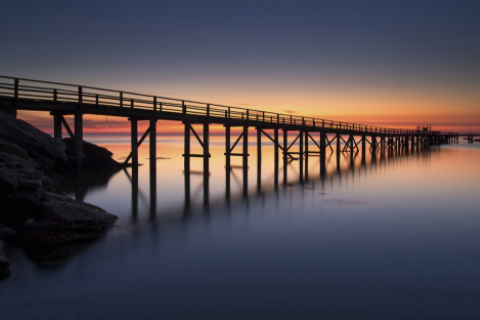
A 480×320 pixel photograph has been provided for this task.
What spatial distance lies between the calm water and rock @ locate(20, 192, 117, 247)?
432 mm

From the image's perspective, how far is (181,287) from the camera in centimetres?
582

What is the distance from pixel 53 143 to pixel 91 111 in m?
4.09

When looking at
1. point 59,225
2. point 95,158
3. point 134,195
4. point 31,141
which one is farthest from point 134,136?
point 59,225

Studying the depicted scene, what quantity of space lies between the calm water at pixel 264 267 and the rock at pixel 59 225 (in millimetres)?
432

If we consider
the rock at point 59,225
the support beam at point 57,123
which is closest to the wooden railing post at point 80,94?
the support beam at point 57,123

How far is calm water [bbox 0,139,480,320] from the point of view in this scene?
5.19 metres

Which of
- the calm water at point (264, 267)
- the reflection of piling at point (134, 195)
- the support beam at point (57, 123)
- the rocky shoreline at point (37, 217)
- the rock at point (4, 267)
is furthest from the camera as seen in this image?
the support beam at point (57, 123)

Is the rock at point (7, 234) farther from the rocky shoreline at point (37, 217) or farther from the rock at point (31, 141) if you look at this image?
the rock at point (31, 141)

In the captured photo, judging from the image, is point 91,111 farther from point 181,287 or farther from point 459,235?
point 459,235

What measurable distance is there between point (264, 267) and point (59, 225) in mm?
4277

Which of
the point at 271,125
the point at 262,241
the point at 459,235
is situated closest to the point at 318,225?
the point at 262,241

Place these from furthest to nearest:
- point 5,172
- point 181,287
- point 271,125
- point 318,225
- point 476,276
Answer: point 271,125 < point 318,225 < point 5,172 < point 476,276 < point 181,287

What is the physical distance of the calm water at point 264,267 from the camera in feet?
17.0

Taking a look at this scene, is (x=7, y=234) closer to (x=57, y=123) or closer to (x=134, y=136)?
(x=57, y=123)
